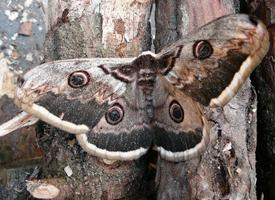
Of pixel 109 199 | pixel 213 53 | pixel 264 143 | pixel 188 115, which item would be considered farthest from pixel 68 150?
pixel 264 143

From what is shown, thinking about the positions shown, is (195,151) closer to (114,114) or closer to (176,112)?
(176,112)

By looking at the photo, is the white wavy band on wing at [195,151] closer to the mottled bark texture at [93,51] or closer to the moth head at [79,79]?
the mottled bark texture at [93,51]

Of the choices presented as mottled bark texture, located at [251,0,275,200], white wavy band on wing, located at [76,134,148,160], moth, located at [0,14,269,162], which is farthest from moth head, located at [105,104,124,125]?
mottled bark texture, located at [251,0,275,200]

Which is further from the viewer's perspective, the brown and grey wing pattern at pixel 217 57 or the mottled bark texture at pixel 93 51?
the mottled bark texture at pixel 93 51

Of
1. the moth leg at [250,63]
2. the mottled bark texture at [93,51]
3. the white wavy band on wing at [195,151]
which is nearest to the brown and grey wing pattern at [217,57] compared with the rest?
the moth leg at [250,63]

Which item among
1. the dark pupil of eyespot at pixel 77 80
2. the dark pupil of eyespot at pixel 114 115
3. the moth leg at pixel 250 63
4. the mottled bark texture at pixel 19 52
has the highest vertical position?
the moth leg at pixel 250 63

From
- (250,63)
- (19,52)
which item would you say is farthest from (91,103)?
(19,52)

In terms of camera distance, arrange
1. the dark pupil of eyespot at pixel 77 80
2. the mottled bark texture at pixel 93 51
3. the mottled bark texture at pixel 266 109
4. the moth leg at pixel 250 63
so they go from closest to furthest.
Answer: the moth leg at pixel 250 63
the dark pupil of eyespot at pixel 77 80
the mottled bark texture at pixel 93 51
the mottled bark texture at pixel 266 109
